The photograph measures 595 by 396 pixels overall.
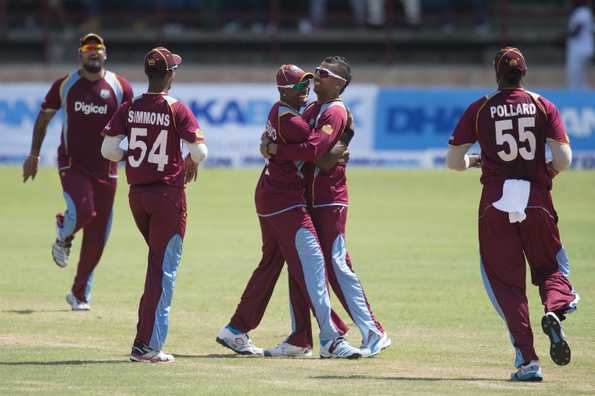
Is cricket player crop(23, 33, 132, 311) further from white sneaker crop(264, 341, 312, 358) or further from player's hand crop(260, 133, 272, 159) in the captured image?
player's hand crop(260, 133, 272, 159)

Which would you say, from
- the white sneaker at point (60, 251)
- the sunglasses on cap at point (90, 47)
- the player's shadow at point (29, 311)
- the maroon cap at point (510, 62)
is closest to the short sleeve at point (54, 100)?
the sunglasses on cap at point (90, 47)

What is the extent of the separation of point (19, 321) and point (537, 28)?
2649 cm

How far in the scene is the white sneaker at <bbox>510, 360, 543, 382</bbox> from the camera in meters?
9.20

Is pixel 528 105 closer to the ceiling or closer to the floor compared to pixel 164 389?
closer to the ceiling

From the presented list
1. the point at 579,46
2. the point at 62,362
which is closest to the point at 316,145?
the point at 62,362

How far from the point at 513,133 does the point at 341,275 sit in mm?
1924

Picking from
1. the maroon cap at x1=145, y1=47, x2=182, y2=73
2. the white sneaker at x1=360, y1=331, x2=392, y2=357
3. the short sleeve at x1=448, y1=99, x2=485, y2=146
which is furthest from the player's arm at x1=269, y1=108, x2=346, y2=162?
the white sneaker at x1=360, y1=331, x2=392, y2=357

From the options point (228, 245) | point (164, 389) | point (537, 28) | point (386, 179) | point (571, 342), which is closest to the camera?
point (164, 389)

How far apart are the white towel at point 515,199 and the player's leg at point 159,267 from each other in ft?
8.00

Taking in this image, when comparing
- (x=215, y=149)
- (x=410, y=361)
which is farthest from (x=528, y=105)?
(x=215, y=149)

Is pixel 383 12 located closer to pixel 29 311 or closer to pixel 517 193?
pixel 29 311

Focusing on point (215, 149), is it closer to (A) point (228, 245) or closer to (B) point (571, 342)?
(A) point (228, 245)

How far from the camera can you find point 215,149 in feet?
91.8

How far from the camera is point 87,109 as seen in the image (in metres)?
13.3
